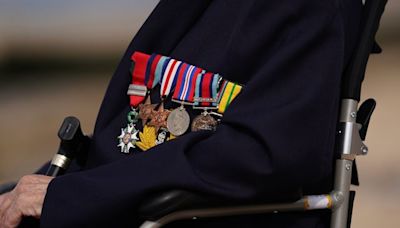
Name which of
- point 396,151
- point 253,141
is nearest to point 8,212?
point 253,141

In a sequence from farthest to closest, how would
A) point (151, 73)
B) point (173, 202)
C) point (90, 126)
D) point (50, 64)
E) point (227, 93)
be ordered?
point (50, 64)
point (90, 126)
point (151, 73)
point (227, 93)
point (173, 202)

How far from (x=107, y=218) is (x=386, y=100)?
2078 mm

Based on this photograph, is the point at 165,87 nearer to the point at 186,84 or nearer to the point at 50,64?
the point at 186,84

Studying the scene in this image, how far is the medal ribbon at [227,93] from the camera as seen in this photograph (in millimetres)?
1376

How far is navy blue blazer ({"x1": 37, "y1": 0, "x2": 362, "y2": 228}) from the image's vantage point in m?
1.28

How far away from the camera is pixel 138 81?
1.53 meters

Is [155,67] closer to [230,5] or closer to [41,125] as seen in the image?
[230,5]

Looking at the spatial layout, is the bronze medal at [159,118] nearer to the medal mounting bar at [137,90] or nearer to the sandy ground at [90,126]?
the medal mounting bar at [137,90]

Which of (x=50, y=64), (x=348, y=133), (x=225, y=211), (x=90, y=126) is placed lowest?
(x=90, y=126)

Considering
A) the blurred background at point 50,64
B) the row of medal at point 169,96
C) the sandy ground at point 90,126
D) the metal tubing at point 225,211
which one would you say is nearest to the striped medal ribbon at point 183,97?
the row of medal at point 169,96

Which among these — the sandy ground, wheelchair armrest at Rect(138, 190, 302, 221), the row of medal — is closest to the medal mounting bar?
the row of medal

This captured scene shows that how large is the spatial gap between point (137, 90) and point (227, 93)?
0.21 metres

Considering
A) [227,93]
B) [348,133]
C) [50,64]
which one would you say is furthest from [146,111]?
[50,64]

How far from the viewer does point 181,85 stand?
56.9 inches
